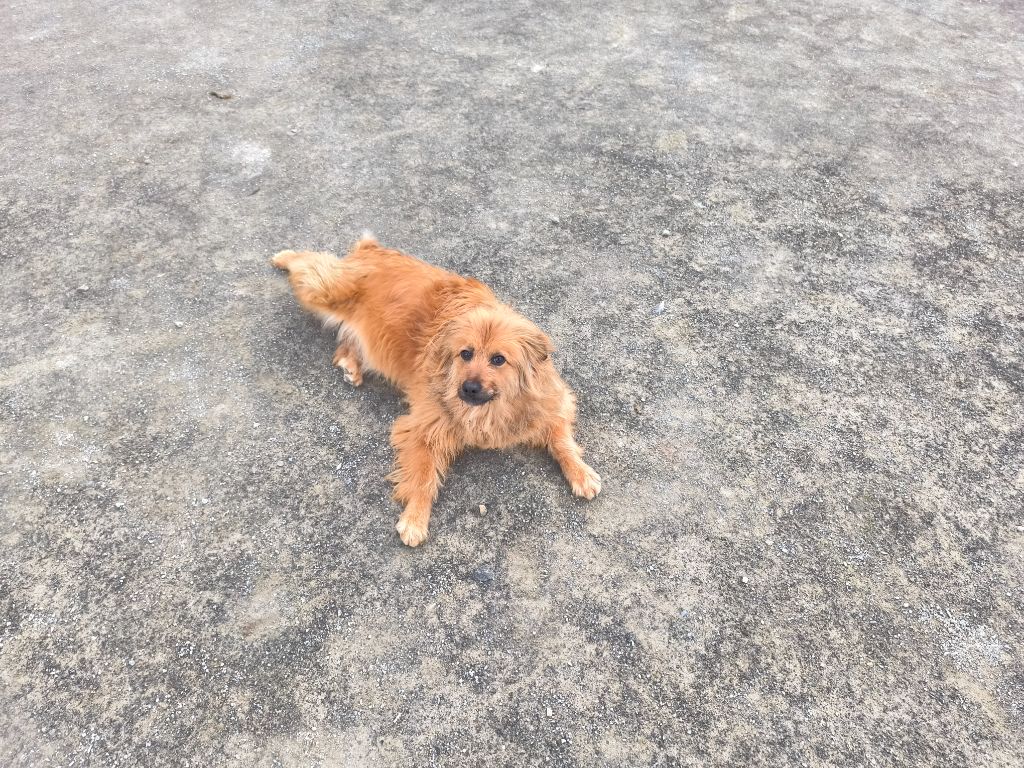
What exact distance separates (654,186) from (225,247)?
353 centimetres

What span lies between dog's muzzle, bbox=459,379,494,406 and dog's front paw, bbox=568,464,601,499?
0.70m

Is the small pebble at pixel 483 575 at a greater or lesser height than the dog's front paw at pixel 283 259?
lesser

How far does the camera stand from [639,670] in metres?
2.80

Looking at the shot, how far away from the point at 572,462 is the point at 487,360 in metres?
0.77

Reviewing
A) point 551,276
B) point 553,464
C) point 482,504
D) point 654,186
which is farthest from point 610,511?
point 654,186

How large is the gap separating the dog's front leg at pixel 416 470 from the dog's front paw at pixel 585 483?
0.70m

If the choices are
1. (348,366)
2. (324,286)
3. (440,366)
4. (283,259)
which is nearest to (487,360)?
(440,366)

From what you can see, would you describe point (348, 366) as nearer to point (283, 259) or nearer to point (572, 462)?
point (283, 259)

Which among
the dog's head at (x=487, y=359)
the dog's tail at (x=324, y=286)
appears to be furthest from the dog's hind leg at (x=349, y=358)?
the dog's head at (x=487, y=359)

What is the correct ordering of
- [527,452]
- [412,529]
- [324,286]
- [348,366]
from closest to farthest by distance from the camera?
[412,529], [527,452], [348,366], [324,286]

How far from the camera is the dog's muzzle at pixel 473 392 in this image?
10.1 ft

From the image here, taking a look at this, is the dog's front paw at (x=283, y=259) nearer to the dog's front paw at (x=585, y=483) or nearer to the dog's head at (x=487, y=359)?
the dog's head at (x=487, y=359)

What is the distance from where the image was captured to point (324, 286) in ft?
13.4

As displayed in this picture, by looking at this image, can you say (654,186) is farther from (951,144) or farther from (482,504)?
(482,504)
